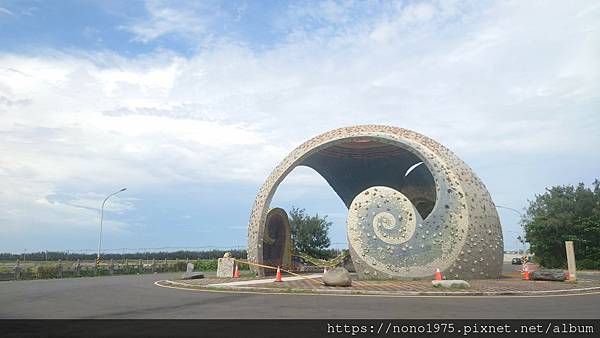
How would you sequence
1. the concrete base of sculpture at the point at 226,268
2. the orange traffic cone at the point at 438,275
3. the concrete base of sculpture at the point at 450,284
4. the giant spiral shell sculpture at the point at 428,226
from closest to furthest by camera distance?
the concrete base of sculpture at the point at 450,284 → the orange traffic cone at the point at 438,275 → the giant spiral shell sculpture at the point at 428,226 → the concrete base of sculpture at the point at 226,268

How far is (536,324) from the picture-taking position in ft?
28.8

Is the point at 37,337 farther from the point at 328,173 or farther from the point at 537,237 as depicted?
the point at 537,237

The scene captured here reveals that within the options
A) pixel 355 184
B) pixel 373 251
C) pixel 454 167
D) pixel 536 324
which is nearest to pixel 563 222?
pixel 355 184

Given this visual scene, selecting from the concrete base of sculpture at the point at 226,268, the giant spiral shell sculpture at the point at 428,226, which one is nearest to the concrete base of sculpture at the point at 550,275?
the giant spiral shell sculpture at the point at 428,226

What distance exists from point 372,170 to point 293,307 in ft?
70.6

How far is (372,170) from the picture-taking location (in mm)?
32750

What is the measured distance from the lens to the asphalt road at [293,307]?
10594 millimetres

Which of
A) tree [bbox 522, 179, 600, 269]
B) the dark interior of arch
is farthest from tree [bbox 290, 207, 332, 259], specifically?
tree [bbox 522, 179, 600, 269]

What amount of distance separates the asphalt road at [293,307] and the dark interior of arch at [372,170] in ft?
53.9

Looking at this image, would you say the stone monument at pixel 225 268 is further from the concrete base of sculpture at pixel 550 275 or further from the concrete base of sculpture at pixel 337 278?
the concrete base of sculpture at pixel 550 275

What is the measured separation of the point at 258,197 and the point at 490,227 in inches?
459

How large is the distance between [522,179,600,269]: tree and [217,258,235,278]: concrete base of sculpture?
991 inches

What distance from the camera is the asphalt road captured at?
10594 millimetres

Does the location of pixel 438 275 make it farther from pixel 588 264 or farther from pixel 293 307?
pixel 588 264
